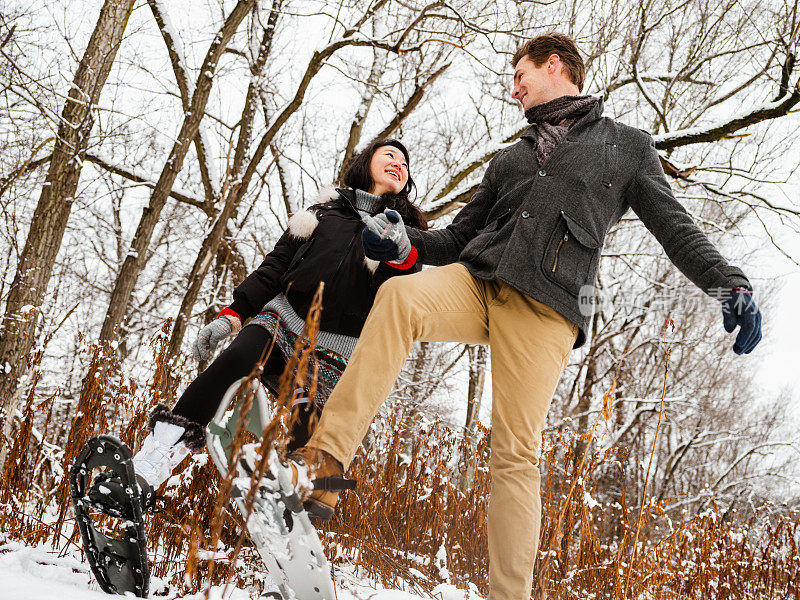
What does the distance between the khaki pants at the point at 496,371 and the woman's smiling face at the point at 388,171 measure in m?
0.84

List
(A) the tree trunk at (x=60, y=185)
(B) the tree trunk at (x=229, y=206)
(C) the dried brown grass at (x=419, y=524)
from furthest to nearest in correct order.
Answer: (B) the tree trunk at (x=229, y=206), (A) the tree trunk at (x=60, y=185), (C) the dried brown grass at (x=419, y=524)

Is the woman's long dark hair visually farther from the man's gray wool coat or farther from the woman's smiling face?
the man's gray wool coat

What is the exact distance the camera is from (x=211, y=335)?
2.30 m

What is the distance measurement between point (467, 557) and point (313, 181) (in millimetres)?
7052

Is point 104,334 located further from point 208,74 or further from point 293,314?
point 293,314

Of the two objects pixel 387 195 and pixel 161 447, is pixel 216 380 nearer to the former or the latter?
pixel 161 447

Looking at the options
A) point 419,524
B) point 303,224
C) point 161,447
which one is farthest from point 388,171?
point 419,524

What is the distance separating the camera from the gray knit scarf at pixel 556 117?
2.12 metres

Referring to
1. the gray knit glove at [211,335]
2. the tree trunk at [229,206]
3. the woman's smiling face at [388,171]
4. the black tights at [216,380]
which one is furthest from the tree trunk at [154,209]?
the black tights at [216,380]

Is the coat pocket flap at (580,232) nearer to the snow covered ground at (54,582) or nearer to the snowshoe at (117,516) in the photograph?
the snow covered ground at (54,582)

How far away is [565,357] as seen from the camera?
6.41 ft

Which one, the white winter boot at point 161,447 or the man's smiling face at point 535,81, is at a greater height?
the man's smiling face at point 535,81

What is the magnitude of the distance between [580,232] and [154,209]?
487cm

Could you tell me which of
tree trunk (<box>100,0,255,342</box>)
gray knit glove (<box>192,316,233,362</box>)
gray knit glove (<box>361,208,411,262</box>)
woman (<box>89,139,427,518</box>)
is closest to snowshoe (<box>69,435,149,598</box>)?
woman (<box>89,139,427,518</box>)
